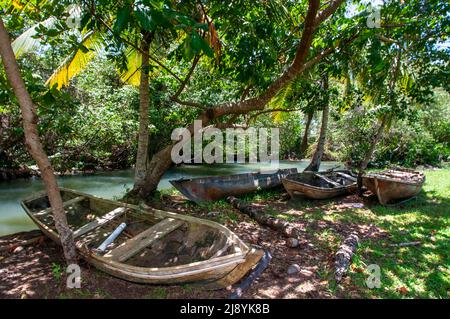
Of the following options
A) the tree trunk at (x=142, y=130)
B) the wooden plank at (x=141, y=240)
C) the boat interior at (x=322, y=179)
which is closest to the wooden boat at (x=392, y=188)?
the boat interior at (x=322, y=179)

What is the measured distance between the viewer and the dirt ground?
10.8 ft

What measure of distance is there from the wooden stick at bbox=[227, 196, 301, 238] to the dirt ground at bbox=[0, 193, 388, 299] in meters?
0.12

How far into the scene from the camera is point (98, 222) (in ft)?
15.3

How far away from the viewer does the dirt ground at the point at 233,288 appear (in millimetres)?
3299

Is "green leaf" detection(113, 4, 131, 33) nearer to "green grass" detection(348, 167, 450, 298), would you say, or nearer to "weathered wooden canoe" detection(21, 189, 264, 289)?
"weathered wooden canoe" detection(21, 189, 264, 289)

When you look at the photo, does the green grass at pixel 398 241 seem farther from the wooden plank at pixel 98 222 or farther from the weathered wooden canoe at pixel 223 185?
the wooden plank at pixel 98 222

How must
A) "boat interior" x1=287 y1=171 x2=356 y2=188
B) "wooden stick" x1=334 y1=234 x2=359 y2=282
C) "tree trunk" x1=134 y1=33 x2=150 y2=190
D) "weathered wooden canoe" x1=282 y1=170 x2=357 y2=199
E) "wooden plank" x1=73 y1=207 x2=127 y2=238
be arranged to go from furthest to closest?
"boat interior" x1=287 y1=171 x2=356 y2=188 → "weathered wooden canoe" x1=282 y1=170 x2=357 y2=199 → "tree trunk" x1=134 y1=33 x2=150 y2=190 → "wooden plank" x1=73 y1=207 x2=127 y2=238 → "wooden stick" x1=334 y1=234 x2=359 y2=282

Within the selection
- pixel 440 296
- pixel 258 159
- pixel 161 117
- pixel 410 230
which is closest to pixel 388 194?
pixel 410 230

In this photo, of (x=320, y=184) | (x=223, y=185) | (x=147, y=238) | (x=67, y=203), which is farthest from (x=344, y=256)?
(x=320, y=184)

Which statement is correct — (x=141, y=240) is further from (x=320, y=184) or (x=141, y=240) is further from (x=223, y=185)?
(x=320, y=184)

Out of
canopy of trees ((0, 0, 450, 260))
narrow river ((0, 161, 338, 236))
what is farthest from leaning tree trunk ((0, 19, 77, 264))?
narrow river ((0, 161, 338, 236))

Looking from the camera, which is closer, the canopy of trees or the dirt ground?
the dirt ground

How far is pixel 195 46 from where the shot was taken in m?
2.62

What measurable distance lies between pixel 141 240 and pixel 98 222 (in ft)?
3.56
